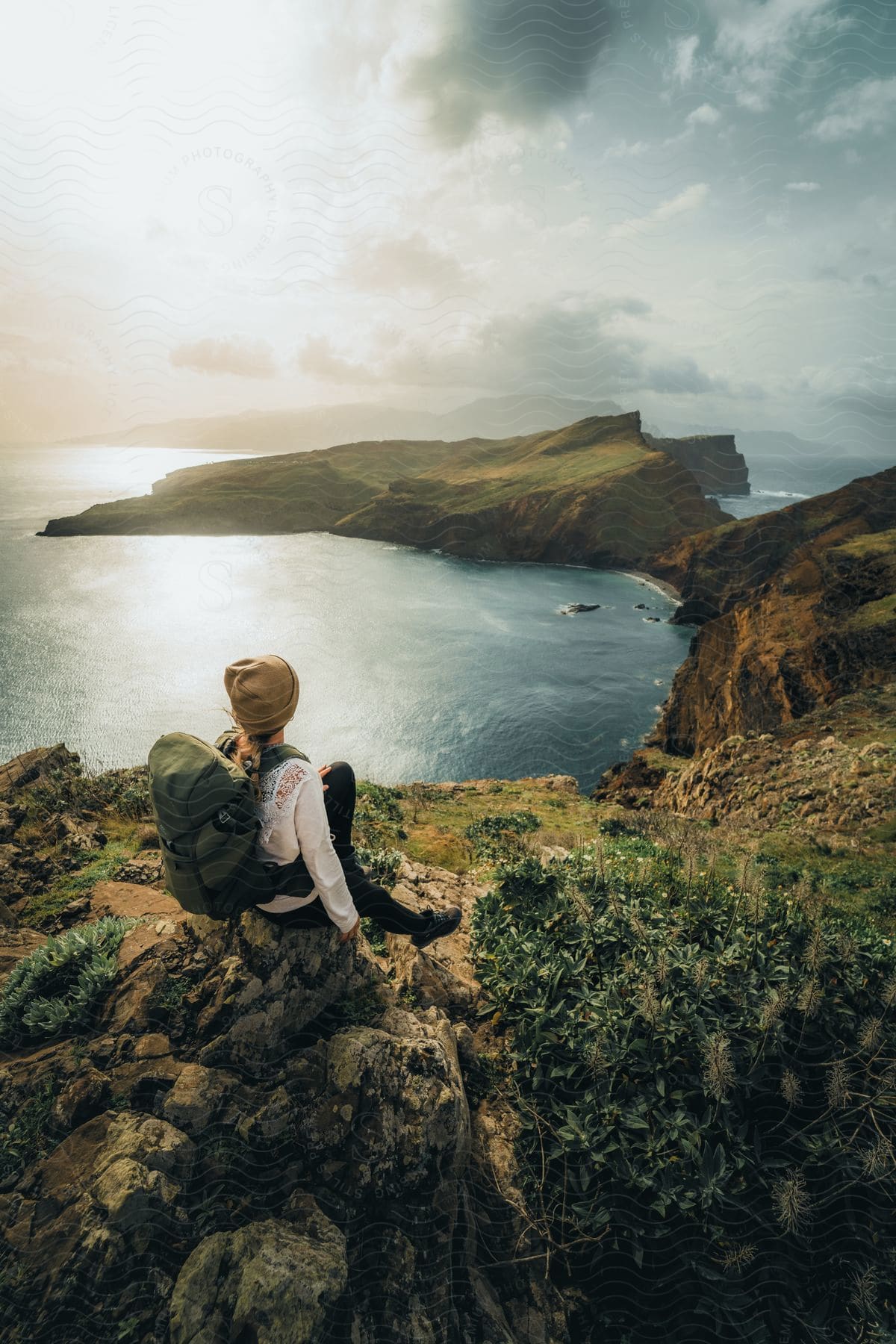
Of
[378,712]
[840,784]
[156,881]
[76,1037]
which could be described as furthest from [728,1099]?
[378,712]

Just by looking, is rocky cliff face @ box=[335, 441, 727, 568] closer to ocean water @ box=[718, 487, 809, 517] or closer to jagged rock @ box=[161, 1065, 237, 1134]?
ocean water @ box=[718, 487, 809, 517]

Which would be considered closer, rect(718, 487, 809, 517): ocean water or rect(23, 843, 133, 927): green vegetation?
rect(23, 843, 133, 927): green vegetation

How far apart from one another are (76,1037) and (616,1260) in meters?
3.31

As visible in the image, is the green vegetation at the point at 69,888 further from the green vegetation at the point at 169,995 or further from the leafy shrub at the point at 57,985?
the green vegetation at the point at 169,995

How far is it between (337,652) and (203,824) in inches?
1650

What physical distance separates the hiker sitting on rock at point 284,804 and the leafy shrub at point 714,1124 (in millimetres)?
1722

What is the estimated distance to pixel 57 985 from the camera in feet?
11.3

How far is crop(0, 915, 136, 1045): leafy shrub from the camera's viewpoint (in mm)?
3178

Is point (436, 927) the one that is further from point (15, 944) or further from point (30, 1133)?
point (15, 944)

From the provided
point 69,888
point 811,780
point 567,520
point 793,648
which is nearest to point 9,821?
point 69,888

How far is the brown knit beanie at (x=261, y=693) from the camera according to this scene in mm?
2865

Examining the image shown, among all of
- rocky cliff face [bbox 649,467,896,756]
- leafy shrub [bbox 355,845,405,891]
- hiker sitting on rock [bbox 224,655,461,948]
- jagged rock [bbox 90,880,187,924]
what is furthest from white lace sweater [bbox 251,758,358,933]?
rocky cliff face [bbox 649,467,896,756]

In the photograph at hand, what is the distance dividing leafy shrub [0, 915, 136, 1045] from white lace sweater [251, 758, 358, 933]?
140cm

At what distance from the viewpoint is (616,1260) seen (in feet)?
9.44
